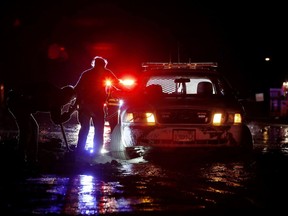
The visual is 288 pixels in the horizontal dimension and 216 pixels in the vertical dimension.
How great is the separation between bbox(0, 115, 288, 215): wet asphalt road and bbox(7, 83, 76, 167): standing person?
285 millimetres

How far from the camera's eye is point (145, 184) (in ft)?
23.6

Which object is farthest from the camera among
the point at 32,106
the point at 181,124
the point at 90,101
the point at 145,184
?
the point at 90,101

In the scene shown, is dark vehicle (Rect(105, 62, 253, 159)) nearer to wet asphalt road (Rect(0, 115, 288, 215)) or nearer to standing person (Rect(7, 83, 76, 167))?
wet asphalt road (Rect(0, 115, 288, 215))

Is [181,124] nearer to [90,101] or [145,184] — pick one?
[145,184]

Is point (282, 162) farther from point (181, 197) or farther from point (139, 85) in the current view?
point (181, 197)

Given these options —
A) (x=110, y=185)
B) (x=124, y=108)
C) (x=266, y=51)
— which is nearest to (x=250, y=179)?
(x=110, y=185)

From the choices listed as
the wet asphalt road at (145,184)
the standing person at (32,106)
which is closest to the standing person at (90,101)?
the wet asphalt road at (145,184)

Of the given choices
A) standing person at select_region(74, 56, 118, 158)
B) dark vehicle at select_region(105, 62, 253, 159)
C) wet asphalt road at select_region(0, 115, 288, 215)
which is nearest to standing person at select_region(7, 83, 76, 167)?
wet asphalt road at select_region(0, 115, 288, 215)

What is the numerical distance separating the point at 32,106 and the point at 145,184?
94.4 inches

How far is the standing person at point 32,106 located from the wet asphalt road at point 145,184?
11.2 inches

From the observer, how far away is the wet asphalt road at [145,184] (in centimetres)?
580

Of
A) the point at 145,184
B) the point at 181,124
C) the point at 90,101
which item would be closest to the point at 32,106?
the point at 90,101

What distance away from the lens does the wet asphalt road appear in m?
5.80

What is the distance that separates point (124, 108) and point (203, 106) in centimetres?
126
